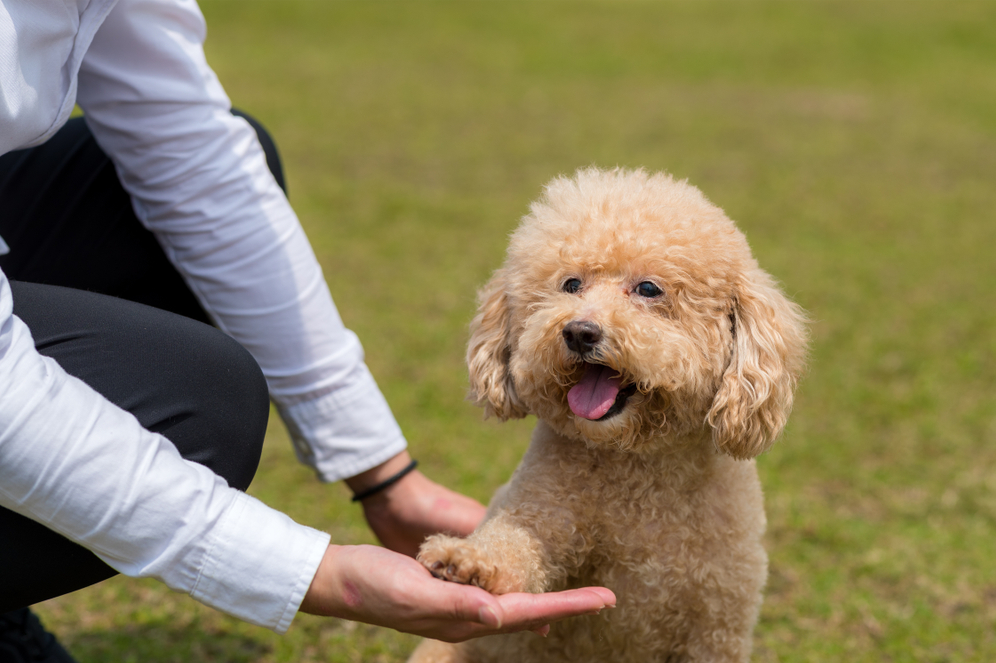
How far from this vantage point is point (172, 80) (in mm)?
1623

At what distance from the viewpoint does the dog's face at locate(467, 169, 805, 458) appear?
50.2 inches

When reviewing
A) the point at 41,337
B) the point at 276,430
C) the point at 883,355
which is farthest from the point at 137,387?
the point at 883,355

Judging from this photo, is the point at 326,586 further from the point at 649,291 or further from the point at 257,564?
the point at 649,291

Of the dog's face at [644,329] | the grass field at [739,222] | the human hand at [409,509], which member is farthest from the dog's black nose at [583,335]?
the human hand at [409,509]

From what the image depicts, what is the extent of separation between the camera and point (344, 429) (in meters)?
1.78

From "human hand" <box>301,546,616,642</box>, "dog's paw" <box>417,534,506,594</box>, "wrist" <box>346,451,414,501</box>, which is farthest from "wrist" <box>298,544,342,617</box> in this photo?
"wrist" <box>346,451,414,501</box>

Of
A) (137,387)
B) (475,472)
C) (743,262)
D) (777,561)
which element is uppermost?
(743,262)

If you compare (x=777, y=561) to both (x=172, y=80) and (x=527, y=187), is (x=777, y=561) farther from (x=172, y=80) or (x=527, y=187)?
(x=527, y=187)

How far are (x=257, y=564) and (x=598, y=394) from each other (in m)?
0.50

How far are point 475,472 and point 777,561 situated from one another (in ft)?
2.83

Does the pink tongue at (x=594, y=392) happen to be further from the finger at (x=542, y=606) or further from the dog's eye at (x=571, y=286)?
the finger at (x=542, y=606)

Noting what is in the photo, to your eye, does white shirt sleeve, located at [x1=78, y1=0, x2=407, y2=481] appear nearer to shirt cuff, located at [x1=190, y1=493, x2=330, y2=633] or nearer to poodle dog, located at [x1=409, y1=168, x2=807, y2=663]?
poodle dog, located at [x1=409, y1=168, x2=807, y2=663]

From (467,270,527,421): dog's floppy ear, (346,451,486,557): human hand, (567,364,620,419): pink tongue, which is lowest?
(346,451,486,557): human hand

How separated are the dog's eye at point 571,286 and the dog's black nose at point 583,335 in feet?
0.43
